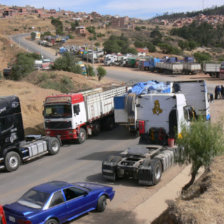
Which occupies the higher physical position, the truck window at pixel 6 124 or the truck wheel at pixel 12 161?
the truck window at pixel 6 124

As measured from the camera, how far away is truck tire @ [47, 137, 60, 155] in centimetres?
1653

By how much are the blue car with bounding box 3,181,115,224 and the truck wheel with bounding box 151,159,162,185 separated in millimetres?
2386

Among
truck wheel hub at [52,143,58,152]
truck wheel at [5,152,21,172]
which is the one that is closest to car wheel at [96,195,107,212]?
truck wheel at [5,152,21,172]

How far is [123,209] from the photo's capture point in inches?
403

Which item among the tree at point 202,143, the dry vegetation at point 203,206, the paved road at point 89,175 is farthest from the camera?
the paved road at point 89,175

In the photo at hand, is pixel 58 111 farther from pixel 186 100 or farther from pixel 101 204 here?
pixel 101 204

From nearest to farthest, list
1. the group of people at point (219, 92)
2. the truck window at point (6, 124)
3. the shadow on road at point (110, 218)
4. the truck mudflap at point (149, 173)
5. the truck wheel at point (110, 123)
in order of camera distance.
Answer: the shadow on road at point (110, 218), the truck mudflap at point (149, 173), the truck window at point (6, 124), the truck wheel at point (110, 123), the group of people at point (219, 92)

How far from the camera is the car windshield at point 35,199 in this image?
8.50 meters

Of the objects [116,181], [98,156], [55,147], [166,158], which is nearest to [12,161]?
[55,147]

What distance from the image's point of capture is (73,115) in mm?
17938

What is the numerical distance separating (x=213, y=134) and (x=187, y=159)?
0.99m

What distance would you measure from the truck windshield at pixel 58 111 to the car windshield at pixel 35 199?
921cm

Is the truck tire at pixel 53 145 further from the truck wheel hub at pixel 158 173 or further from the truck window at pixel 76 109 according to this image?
the truck wheel hub at pixel 158 173

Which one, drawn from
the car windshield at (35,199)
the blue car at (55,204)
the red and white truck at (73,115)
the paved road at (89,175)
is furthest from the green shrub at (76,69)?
the car windshield at (35,199)
